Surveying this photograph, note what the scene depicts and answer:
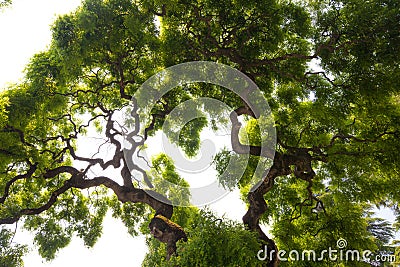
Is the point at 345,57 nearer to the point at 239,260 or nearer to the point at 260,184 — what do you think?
the point at 260,184

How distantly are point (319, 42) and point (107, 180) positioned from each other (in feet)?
25.9

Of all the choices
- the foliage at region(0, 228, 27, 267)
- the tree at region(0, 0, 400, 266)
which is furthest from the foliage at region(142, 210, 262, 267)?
the foliage at region(0, 228, 27, 267)

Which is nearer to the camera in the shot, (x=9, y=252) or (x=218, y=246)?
(x=218, y=246)

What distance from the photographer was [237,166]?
392 inches

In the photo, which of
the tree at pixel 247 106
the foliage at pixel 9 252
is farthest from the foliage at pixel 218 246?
the foliage at pixel 9 252

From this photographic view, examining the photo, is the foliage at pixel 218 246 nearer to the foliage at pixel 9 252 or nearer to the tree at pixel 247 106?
the tree at pixel 247 106

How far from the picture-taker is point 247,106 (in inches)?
369

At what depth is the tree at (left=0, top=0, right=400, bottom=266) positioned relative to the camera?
7449 mm

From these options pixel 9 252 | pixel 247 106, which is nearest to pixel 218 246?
pixel 247 106

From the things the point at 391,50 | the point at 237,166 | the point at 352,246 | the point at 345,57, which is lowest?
the point at 352,246

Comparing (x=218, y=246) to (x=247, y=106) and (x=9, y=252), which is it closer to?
(x=247, y=106)

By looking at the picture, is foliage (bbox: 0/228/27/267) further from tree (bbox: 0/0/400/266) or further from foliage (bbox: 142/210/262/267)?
foliage (bbox: 142/210/262/267)

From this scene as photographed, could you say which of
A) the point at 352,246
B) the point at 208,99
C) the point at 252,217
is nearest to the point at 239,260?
the point at 252,217

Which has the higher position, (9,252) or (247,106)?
(247,106)
